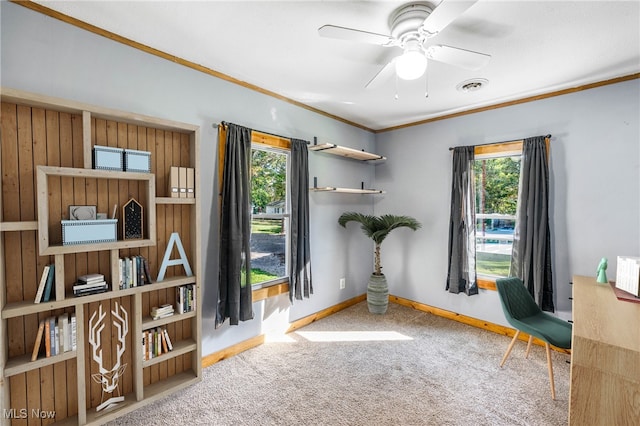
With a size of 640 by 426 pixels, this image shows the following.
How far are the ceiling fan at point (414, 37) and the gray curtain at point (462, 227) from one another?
173cm

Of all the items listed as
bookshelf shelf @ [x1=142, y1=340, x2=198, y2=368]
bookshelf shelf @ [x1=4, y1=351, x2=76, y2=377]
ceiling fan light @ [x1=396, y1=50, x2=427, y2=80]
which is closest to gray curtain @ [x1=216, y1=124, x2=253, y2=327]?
bookshelf shelf @ [x1=142, y1=340, x2=198, y2=368]

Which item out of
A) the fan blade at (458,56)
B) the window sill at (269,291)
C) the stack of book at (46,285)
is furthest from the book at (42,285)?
the fan blade at (458,56)

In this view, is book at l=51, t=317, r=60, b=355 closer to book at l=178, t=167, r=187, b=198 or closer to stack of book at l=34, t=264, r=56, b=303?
stack of book at l=34, t=264, r=56, b=303

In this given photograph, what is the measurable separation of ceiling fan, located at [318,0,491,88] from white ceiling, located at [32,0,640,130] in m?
0.12

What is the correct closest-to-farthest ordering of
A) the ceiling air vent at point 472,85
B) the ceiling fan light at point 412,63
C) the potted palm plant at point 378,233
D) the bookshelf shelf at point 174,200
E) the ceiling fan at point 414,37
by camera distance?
the ceiling fan at point 414,37 < the ceiling fan light at point 412,63 < the bookshelf shelf at point 174,200 < the ceiling air vent at point 472,85 < the potted palm plant at point 378,233

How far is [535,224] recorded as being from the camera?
2.88 meters

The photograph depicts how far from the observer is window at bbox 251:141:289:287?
9.98ft

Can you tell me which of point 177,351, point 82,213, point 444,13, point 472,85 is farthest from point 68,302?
point 472,85

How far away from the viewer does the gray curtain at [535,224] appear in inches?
112

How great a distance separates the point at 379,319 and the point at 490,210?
1899 mm

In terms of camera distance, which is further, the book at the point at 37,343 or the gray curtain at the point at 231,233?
the gray curtain at the point at 231,233

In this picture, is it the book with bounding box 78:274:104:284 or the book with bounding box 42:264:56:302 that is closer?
the book with bounding box 42:264:56:302

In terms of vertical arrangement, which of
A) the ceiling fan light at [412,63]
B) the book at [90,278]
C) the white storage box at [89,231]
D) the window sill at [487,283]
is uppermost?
the ceiling fan light at [412,63]

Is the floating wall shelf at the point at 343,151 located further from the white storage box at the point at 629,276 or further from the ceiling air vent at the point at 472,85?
the white storage box at the point at 629,276
